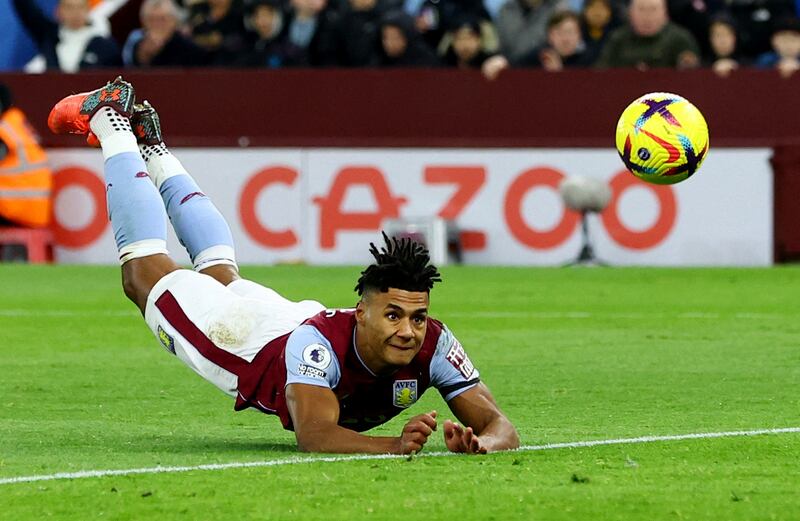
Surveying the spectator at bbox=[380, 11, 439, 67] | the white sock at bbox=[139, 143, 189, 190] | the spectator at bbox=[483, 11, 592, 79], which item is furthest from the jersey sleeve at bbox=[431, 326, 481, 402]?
the spectator at bbox=[380, 11, 439, 67]

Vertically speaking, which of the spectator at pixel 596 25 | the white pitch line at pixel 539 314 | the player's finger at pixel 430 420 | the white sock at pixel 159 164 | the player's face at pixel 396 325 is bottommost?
the white pitch line at pixel 539 314

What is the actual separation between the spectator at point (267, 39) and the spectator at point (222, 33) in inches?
7.0

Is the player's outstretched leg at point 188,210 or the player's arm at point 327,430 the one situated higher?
the player's outstretched leg at point 188,210

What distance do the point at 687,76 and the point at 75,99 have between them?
11.0 metres

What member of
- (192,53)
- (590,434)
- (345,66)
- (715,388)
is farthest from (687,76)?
(590,434)

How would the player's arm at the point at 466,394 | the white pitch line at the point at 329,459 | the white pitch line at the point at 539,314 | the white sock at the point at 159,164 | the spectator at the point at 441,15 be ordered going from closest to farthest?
the white pitch line at the point at 329,459 < the player's arm at the point at 466,394 < the white sock at the point at 159,164 < the white pitch line at the point at 539,314 < the spectator at the point at 441,15

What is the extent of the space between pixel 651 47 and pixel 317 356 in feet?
42.9

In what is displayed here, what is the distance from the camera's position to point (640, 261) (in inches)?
757

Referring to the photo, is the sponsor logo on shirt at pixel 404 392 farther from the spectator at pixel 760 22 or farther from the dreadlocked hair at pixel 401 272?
the spectator at pixel 760 22

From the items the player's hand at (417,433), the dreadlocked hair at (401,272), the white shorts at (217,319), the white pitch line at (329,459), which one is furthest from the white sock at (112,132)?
the player's hand at (417,433)

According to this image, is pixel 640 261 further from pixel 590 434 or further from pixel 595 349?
pixel 590 434

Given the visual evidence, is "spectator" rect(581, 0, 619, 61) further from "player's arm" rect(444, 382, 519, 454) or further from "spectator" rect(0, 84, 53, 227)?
"player's arm" rect(444, 382, 519, 454)

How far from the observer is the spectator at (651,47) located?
64.3ft

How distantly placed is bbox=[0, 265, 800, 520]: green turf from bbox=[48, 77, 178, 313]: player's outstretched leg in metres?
0.75
